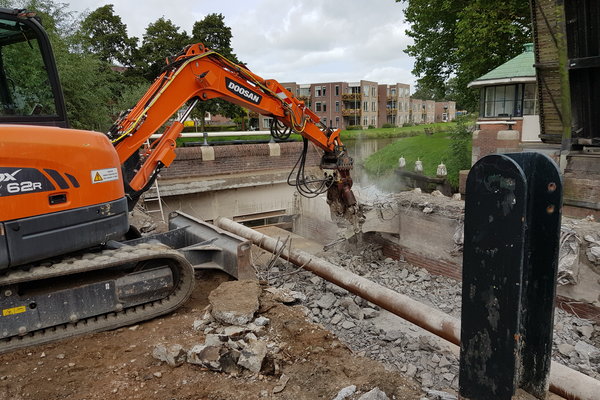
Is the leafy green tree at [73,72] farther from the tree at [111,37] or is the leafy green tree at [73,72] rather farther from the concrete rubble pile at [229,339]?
the tree at [111,37]

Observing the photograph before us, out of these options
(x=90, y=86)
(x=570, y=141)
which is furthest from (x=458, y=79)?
(x=90, y=86)

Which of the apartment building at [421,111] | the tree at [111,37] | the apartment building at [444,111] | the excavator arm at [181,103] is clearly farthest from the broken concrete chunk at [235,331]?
the apartment building at [444,111]

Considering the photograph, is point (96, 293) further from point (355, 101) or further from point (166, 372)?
point (355, 101)

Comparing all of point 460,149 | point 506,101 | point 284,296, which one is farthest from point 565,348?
point 460,149

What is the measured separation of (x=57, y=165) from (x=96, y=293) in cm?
129

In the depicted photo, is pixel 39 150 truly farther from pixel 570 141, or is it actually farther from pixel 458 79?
pixel 458 79

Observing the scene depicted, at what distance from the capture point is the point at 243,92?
6250mm

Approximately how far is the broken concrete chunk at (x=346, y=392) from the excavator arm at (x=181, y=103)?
3.52 metres

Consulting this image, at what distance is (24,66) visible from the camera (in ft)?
13.7

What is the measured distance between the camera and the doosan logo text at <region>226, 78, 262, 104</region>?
20.0 feet

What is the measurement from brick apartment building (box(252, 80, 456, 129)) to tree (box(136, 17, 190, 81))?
76.4 ft

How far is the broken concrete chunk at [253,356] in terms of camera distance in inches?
128

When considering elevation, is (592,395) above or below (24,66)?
below

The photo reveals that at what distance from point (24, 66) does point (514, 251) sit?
4.62 metres
